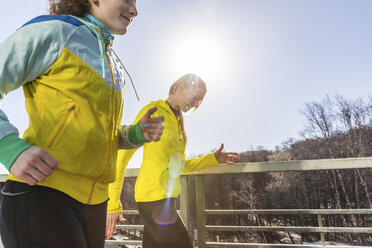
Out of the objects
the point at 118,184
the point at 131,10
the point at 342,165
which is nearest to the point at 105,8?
the point at 131,10

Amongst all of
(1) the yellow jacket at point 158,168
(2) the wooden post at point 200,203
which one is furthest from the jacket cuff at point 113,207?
(2) the wooden post at point 200,203

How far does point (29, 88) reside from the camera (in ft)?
2.46

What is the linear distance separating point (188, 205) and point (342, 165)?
4.02 feet

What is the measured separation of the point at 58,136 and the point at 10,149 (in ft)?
0.40

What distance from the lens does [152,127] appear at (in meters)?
0.98

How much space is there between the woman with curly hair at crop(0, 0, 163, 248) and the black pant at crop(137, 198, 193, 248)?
2.05ft

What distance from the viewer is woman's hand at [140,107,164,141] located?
3.18 ft

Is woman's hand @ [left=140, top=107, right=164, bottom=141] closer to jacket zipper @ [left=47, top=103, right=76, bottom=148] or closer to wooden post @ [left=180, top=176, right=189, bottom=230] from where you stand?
jacket zipper @ [left=47, top=103, right=76, bottom=148]

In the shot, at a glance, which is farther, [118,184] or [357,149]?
[357,149]

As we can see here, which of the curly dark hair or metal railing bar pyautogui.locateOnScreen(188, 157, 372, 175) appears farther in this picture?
metal railing bar pyautogui.locateOnScreen(188, 157, 372, 175)

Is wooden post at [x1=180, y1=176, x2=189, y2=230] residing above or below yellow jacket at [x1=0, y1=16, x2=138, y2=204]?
below

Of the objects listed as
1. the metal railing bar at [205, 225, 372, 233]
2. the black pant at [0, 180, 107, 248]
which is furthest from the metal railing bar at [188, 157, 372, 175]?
the black pant at [0, 180, 107, 248]

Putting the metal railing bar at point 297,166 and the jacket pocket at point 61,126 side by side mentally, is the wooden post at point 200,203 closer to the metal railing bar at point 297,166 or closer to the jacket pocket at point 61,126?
the metal railing bar at point 297,166

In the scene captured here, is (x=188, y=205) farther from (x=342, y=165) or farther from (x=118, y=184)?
(x=342, y=165)
